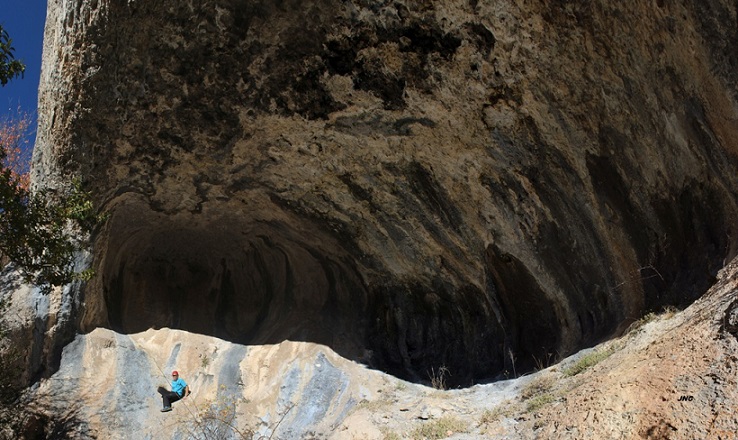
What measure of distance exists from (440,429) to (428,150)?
3238 millimetres

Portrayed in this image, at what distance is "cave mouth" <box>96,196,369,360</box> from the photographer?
959 cm

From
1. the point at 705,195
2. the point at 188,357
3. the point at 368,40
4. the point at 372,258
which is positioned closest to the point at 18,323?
the point at 188,357

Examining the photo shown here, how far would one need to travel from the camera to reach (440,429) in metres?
6.66

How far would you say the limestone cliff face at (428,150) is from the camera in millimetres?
7395

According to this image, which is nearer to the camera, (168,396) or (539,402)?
(539,402)

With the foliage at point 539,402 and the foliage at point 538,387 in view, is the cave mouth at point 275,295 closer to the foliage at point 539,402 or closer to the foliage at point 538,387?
the foliage at point 538,387

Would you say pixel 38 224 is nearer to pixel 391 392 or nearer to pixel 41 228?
pixel 41 228

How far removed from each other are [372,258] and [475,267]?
4.77 feet

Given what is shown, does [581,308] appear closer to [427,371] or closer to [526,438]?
[427,371]

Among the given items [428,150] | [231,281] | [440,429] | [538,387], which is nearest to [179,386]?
[231,281]

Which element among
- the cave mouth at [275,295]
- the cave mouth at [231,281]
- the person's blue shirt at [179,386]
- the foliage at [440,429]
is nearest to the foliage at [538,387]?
the foliage at [440,429]

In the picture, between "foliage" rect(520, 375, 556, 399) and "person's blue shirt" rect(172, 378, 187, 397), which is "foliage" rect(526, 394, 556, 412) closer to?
"foliage" rect(520, 375, 556, 399)

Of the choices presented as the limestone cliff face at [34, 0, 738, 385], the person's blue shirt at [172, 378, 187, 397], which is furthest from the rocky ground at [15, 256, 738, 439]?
the limestone cliff face at [34, 0, 738, 385]

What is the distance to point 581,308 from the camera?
328 inches
